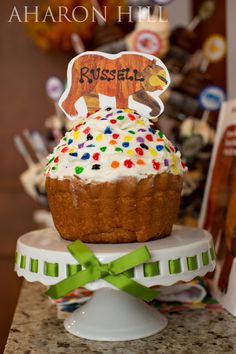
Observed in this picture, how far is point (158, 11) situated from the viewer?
2211 millimetres

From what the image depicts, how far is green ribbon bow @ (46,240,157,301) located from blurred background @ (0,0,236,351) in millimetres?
1043

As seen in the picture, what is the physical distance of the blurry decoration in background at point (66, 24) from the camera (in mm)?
2131

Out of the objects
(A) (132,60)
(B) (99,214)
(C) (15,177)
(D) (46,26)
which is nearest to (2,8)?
(D) (46,26)

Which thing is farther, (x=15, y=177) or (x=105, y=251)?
(x=15, y=177)

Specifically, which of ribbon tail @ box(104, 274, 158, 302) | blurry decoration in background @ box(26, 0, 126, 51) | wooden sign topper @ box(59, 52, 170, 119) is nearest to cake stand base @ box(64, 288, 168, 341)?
ribbon tail @ box(104, 274, 158, 302)

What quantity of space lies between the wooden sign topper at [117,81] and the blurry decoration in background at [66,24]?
0.99 metres

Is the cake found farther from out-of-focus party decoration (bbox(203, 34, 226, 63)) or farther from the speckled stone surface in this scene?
out-of-focus party decoration (bbox(203, 34, 226, 63))

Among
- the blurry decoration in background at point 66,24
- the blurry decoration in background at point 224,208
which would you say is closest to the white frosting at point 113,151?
the blurry decoration in background at point 224,208

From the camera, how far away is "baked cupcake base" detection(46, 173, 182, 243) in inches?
41.8

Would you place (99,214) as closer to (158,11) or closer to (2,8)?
(158,11)

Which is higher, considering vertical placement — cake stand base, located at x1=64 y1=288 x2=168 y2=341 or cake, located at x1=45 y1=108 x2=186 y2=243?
cake, located at x1=45 y1=108 x2=186 y2=243

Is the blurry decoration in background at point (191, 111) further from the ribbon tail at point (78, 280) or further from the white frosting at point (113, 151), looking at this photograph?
the ribbon tail at point (78, 280)

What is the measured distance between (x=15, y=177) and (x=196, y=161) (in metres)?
1.15

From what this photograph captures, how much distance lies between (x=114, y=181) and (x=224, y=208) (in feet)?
1.52
